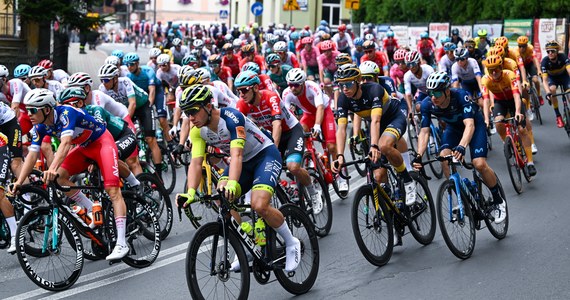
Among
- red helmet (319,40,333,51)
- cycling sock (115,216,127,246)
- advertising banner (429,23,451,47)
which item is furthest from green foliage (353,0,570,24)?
cycling sock (115,216,127,246)

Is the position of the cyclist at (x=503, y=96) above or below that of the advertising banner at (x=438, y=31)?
below

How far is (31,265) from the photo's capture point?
8.32 metres

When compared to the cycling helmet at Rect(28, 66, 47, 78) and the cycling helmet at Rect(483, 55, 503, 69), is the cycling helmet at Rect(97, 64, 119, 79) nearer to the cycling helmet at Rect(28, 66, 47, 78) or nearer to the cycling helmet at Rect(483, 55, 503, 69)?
the cycling helmet at Rect(28, 66, 47, 78)

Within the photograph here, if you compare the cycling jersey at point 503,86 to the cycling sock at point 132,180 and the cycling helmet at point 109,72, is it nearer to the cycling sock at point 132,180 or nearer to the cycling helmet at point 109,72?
the cycling helmet at point 109,72

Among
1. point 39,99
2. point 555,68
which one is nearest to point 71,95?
point 39,99

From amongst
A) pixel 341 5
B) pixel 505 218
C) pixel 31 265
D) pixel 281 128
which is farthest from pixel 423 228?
pixel 341 5

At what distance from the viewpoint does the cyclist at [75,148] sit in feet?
28.7

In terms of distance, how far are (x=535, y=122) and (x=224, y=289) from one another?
49.6ft

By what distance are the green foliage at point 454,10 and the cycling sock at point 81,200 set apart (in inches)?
1100

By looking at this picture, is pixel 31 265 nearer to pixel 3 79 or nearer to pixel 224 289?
pixel 224 289

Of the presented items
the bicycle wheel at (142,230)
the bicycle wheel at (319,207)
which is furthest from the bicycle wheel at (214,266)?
the bicycle wheel at (319,207)

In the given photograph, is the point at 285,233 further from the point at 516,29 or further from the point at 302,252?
the point at 516,29

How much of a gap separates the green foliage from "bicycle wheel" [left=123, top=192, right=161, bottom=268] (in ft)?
90.6

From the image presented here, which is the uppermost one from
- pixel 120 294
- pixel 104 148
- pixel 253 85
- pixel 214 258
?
pixel 253 85
